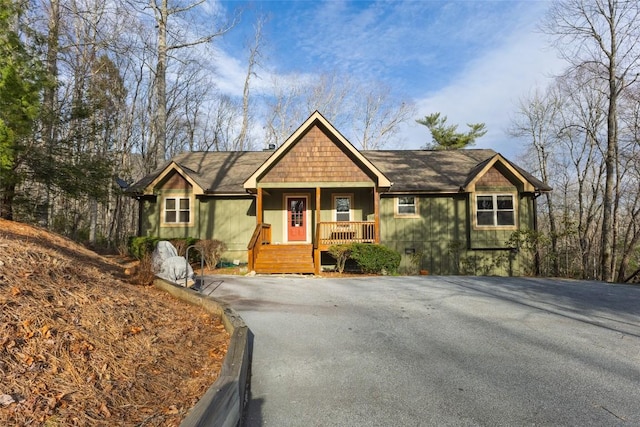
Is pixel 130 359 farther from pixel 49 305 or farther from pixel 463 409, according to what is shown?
pixel 463 409

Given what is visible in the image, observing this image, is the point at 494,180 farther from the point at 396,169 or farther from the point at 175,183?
the point at 175,183

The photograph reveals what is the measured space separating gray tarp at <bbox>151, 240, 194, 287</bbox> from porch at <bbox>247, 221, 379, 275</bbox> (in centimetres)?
357

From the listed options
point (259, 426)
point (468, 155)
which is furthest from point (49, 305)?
point (468, 155)

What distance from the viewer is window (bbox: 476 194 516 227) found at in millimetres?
14711

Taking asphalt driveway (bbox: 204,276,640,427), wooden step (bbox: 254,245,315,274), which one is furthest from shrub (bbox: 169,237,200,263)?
asphalt driveway (bbox: 204,276,640,427)

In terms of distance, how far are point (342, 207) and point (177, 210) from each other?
7.41 meters

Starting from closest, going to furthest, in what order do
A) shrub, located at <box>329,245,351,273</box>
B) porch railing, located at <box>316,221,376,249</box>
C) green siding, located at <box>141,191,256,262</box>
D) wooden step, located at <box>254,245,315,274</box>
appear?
wooden step, located at <box>254,245,315,274</box>, shrub, located at <box>329,245,351,273</box>, porch railing, located at <box>316,221,376,249</box>, green siding, located at <box>141,191,256,262</box>

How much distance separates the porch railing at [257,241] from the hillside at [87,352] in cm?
707

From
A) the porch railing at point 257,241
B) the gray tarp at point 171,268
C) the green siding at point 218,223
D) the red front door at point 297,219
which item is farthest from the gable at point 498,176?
the gray tarp at point 171,268

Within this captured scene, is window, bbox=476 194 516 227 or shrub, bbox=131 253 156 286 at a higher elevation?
window, bbox=476 194 516 227

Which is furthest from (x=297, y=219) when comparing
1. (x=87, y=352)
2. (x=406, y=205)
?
(x=87, y=352)

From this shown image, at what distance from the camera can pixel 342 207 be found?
50.9 feet

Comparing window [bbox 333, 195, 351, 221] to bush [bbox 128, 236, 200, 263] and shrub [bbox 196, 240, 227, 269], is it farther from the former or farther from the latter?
bush [bbox 128, 236, 200, 263]

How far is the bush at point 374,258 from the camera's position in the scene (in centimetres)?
1205
